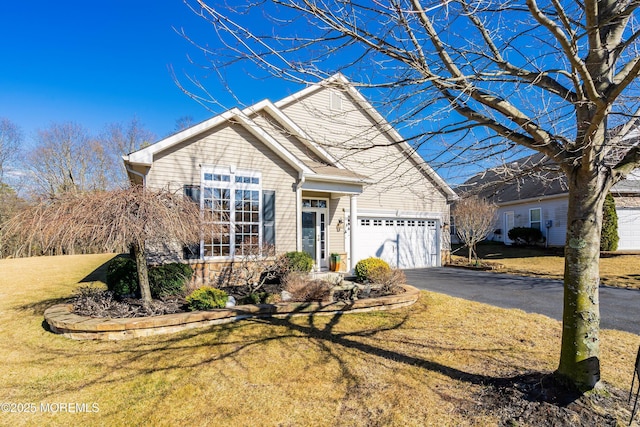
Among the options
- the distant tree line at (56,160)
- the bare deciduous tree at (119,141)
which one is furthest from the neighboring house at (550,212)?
the distant tree line at (56,160)

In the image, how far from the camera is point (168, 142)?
865 cm

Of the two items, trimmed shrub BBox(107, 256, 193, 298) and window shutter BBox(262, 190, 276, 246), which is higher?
window shutter BBox(262, 190, 276, 246)

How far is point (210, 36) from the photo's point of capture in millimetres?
3502

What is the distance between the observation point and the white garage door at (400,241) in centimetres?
1511

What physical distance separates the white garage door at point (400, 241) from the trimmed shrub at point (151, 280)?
8329mm

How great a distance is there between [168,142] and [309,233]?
19.7 feet

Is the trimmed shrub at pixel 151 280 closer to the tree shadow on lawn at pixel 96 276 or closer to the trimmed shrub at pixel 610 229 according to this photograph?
the tree shadow on lawn at pixel 96 276

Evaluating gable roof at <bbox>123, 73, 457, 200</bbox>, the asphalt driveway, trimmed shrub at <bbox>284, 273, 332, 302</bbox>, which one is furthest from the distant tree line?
the asphalt driveway

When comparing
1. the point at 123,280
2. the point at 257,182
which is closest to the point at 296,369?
the point at 123,280

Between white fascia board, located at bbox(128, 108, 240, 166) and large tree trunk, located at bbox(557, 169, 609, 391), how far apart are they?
22.6 feet

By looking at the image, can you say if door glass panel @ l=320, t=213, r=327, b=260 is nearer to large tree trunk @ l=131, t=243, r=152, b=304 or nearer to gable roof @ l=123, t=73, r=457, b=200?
gable roof @ l=123, t=73, r=457, b=200

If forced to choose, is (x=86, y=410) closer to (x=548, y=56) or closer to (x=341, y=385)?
(x=341, y=385)

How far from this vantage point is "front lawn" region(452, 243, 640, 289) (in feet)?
39.4

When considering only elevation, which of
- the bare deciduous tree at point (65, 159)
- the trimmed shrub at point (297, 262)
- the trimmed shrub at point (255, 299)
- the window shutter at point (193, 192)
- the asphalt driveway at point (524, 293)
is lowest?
the asphalt driveway at point (524, 293)
